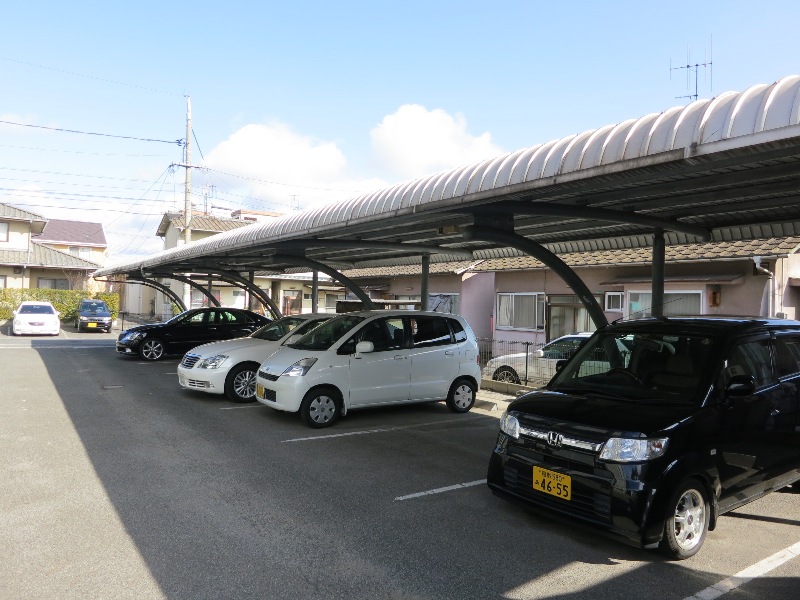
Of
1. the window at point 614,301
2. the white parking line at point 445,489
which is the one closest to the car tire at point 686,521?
the white parking line at point 445,489

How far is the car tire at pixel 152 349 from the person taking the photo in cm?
1619

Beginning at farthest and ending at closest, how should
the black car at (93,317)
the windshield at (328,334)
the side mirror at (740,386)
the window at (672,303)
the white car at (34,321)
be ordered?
1. the black car at (93,317)
2. the white car at (34,321)
3. the window at (672,303)
4. the windshield at (328,334)
5. the side mirror at (740,386)

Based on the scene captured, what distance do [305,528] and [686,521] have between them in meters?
2.88

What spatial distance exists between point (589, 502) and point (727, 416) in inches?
53.2

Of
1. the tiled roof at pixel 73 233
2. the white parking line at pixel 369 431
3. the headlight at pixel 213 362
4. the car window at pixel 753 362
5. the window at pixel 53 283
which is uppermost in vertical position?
the tiled roof at pixel 73 233

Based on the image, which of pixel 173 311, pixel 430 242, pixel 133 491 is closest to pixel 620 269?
pixel 430 242

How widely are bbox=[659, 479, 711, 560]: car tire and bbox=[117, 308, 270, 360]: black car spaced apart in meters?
13.2

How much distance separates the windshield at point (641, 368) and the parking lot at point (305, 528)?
1.19 meters

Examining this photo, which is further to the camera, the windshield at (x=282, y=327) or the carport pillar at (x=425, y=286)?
the carport pillar at (x=425, y=286)

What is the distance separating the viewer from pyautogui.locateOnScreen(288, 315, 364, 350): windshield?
877cm

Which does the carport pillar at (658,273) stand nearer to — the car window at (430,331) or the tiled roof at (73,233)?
the car window at (430,331)

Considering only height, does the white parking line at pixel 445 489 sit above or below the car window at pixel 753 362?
below

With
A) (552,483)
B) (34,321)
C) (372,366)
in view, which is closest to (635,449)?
(552,483)

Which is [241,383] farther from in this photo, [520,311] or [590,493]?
[520,311]
